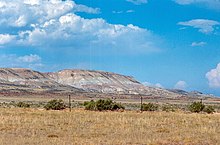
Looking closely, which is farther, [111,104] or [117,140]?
[111,104]

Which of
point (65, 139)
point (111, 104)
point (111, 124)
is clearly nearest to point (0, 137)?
point (65, 139)

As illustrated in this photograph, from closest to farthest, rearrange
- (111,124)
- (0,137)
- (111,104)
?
1. (0,137)
2. (111,124)
3. (111,104)

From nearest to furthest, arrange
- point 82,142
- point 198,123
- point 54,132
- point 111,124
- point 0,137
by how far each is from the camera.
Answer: point 82,142 → point 0,137 → point 54,132 → point 111,124 → point 198,123

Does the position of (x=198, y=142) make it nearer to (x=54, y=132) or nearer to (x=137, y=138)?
(x=137, y=138)

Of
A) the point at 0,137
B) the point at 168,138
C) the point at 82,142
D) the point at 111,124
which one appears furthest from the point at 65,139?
the point at 111,124

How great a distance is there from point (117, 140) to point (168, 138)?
3.24 m

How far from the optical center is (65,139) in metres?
24.0

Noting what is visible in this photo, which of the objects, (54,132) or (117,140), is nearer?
(117,140)

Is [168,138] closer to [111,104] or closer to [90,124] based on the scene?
[90,124]

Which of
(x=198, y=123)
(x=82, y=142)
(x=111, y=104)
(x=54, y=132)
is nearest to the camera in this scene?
(x=82, y=142)

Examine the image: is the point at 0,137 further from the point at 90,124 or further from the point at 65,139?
the point at 90,124

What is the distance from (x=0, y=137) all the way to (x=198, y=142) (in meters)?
10.7

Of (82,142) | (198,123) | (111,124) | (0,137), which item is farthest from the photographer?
(198,123)

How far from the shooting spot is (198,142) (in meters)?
23.4
